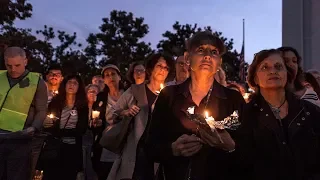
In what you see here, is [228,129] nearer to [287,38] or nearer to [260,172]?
[260,172]

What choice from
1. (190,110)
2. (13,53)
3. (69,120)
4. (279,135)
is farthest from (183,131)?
(69,120)

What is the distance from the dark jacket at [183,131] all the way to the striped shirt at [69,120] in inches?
165

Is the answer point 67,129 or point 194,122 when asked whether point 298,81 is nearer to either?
point 194,122

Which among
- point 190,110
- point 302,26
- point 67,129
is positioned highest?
point 302,26

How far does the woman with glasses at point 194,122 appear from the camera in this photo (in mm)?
2788

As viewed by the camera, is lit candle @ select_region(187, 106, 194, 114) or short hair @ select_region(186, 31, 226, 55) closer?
lit candle @ select_region(187, 106, 194, 114)

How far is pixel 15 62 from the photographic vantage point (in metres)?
5.57

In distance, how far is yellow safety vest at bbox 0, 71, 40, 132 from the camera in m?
5.48

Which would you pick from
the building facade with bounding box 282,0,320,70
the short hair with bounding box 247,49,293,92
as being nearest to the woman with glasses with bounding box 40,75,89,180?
the short hair with bounding box 247,49,293,92

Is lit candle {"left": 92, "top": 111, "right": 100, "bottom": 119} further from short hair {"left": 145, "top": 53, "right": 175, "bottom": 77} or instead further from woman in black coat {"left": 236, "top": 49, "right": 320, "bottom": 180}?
woman in black coat {"left": 236, "top": 49, "right": 320, "bottom": 180}

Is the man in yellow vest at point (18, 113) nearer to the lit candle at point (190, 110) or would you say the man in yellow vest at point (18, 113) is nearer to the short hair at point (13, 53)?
the short hair at point (13, 53)

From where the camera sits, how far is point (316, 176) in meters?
3.16

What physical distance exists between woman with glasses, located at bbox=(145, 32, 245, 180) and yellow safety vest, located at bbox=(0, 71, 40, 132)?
293 cm

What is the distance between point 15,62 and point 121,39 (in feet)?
148
